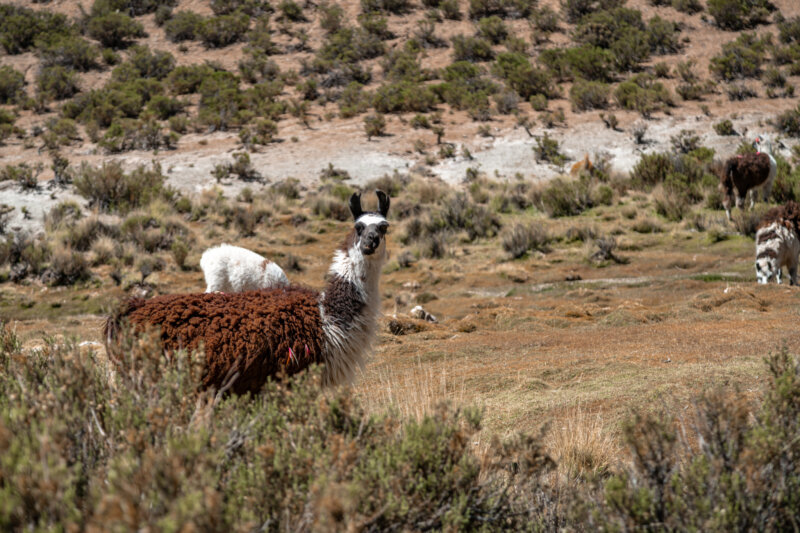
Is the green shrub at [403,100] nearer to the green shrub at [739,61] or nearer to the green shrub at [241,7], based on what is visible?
the green shrub at [739,61]

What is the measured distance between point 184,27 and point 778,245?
136ft

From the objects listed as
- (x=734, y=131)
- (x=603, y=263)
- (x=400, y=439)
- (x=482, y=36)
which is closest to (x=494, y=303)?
(x=603, y=263)

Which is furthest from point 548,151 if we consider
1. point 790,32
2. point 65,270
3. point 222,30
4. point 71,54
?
point 71,54

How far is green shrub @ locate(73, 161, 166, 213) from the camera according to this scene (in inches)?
857

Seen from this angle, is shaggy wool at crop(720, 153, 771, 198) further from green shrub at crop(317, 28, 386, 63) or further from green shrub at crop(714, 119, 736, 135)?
green shrub at crop(317, 28, 386, 63)

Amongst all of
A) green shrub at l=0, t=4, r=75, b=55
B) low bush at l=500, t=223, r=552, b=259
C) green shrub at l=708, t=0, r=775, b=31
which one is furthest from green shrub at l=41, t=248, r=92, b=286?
green shrub at l=708, t=0, r=775, b=31

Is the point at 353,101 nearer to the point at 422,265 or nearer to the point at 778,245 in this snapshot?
the point at 422,265

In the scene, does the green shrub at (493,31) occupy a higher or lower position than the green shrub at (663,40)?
higher

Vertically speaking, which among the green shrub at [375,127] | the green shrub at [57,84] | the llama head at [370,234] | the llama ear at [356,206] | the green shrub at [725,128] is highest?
the green shrub at [57,84]

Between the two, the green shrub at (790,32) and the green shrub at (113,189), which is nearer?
the green shrub at (113,189)

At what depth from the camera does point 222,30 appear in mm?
44156

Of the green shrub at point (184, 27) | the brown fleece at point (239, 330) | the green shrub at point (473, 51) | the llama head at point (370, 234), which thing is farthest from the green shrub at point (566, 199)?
the green shrub at point (184, 27)

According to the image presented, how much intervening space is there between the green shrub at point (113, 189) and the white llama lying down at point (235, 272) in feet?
41.0

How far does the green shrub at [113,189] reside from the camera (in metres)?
21.8
